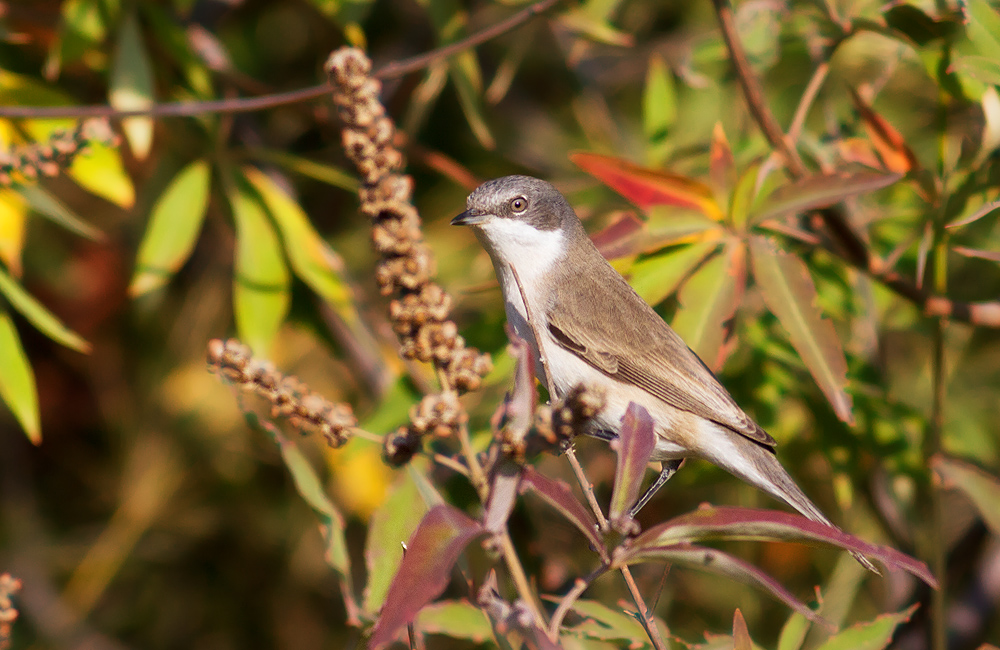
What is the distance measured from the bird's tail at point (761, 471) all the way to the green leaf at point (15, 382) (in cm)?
210

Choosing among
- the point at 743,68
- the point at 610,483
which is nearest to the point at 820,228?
the point at 743,68

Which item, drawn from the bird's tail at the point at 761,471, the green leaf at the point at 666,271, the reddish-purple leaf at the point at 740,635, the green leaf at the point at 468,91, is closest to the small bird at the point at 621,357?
the bird's tail at the point at 761,471

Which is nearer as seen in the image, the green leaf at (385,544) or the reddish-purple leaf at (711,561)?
the reddish-purple leaf at (711,561)

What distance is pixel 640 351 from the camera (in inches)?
107

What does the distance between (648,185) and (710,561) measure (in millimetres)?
1417

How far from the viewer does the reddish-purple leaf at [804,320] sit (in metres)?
2.32

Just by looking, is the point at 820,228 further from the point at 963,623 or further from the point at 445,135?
the point at 445,135

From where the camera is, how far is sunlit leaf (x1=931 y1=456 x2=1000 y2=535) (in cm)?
279

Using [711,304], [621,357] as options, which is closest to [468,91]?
[621,357]

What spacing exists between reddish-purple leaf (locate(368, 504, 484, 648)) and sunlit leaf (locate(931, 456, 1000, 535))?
2.16 metres

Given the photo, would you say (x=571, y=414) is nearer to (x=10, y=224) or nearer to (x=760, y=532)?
(x=760, y=532)

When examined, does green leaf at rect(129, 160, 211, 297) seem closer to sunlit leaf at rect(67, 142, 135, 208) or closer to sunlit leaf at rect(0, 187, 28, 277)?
sunlit leaf at rect(67, 142, 135, 208)

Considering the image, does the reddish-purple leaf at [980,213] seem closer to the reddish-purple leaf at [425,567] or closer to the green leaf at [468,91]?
the reddish-purple leaf at [425,567]

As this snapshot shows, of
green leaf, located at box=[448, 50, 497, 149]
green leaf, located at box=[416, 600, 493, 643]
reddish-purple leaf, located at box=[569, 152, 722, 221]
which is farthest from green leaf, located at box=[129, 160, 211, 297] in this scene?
green leaf, located at box=[416, 600, 493, 643]
